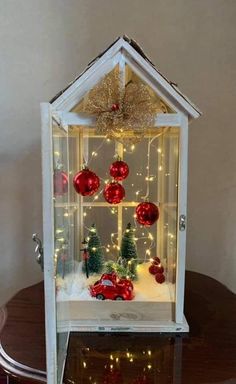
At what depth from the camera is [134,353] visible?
777 millimetres

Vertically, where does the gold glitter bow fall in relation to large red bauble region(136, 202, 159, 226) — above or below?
above

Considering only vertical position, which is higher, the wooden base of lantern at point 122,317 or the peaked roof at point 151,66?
the peaked roof at point 151,66

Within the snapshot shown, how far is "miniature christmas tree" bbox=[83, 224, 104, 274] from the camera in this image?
100cm

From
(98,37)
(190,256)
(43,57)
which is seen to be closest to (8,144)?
(43,57)

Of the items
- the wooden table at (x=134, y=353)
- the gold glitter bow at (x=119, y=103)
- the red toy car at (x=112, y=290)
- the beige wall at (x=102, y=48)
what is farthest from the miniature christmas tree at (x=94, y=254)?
the beige wall at (x=102, y=48)

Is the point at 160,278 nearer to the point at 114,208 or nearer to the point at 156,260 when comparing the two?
the point at 156,260

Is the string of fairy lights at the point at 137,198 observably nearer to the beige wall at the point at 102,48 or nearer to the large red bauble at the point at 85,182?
the large red bauble at the point at 85,182

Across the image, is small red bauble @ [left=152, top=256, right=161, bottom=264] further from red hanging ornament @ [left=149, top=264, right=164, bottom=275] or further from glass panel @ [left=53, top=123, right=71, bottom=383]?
glass panel @ [left=53, top=123, right=71, bottom=383]

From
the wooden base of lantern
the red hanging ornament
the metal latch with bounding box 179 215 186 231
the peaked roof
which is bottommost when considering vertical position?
the wooden base of lantern

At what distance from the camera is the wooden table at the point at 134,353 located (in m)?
0.70

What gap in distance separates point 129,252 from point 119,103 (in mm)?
459

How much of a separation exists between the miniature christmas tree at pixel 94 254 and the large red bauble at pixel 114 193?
12cm

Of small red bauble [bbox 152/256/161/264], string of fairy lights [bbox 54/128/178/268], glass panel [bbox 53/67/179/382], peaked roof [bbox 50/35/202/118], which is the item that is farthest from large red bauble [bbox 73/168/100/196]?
small red bauble [bbox 152/256/161/264]

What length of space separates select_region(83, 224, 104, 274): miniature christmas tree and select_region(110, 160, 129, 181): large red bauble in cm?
19
